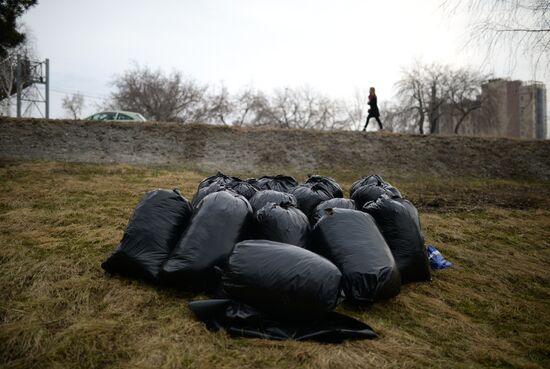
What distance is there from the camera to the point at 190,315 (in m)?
2.32

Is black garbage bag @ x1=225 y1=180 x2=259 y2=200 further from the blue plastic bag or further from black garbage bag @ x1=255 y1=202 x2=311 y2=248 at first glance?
the blue plastic bag

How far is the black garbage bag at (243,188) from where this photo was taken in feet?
12.5

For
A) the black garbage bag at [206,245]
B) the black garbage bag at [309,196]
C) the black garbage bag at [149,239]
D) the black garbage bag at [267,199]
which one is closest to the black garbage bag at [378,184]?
the black garbage bag at [309,196]

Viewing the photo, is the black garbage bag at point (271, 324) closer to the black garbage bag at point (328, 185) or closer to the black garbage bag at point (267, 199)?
the black garbage bag at point (267, 199)

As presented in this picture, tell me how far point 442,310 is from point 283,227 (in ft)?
4.34

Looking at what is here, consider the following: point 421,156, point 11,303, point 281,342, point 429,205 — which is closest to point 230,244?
point 281,342

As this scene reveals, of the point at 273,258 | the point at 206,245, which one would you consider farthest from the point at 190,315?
the point at 273,258

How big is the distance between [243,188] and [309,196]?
2.40 feet

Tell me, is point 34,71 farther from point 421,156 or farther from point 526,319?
point 526,319

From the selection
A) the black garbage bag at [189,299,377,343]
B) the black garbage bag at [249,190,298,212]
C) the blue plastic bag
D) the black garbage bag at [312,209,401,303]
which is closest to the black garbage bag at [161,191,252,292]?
the black garbage bag at [189,299,377,343]

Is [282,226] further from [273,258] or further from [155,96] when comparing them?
[155,96]

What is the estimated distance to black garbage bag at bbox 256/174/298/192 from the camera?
4121 mm

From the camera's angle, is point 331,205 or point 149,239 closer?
→ point 149,239

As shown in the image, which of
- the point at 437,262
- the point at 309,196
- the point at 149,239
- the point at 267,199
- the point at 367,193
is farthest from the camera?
the point at 367,193
